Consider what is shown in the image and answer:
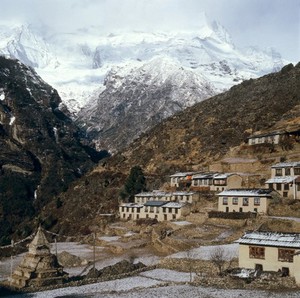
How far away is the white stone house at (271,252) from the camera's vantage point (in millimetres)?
50697

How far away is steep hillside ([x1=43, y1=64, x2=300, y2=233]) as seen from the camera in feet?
421

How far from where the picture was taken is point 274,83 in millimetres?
162375

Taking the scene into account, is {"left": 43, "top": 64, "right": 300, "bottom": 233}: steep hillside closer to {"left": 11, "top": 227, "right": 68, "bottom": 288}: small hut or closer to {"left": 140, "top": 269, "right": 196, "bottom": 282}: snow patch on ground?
{"left": 11, "top": 227, "right": 68, "bottom": 288}: small hut

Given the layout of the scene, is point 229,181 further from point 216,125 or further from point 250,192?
point 216,125

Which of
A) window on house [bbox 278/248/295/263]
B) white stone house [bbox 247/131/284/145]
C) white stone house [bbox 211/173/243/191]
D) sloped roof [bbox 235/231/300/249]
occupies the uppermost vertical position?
white stone house [bbox 247/131/284/145]

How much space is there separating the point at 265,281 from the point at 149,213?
49.2 m

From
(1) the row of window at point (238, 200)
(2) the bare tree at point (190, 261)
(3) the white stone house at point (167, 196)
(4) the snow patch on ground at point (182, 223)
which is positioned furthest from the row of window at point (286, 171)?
(2) the bare tree at point (190, 261)

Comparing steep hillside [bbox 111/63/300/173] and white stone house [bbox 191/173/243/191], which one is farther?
steep hillside [bbox 111/63/300/173]

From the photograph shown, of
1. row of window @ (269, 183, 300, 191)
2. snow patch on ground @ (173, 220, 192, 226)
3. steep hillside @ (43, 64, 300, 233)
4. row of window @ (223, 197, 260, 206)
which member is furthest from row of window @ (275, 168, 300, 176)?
steep hillside @ (43, 64, 300, 233)

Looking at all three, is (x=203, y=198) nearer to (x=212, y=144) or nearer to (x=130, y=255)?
(x=130, y=255)

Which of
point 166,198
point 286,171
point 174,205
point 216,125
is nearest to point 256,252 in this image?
point 286,171

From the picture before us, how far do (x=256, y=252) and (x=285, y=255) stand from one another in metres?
3.26

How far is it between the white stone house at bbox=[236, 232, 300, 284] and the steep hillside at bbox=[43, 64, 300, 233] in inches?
2414

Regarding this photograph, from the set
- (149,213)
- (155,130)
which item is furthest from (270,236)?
(155,130)
